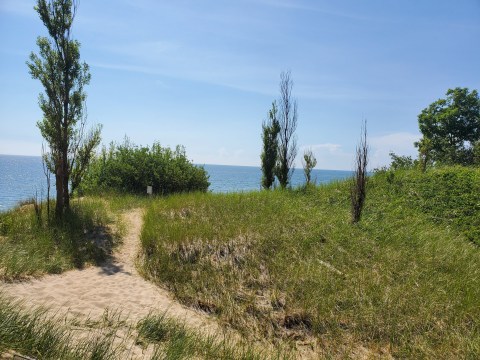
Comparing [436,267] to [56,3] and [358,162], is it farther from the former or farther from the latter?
[56,3]

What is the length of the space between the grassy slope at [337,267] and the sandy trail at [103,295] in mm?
464

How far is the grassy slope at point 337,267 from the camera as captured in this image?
6074mm

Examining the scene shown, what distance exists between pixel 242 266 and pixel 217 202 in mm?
5253

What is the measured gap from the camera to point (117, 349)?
4555 mm

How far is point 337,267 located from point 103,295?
5.66 m

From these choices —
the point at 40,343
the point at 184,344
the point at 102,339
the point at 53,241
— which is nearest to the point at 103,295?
the point at 102,339

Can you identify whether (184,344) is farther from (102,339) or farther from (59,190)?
(59,190)

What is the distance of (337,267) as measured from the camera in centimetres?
824

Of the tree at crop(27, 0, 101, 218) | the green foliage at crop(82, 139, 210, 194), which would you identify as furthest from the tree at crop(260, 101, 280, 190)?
the tree at crop(27, 0, 101, 218)

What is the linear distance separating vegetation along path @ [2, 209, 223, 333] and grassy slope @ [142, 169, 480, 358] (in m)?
0.44

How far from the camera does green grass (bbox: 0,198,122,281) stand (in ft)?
25.8

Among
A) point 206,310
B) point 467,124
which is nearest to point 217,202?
point 206,310

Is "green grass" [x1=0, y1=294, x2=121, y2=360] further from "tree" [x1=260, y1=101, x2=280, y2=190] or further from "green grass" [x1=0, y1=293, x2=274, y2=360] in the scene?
"tree" [x1=260, y1=101, x2=280, y2=190]

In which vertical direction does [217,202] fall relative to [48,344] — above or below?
above
